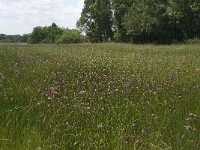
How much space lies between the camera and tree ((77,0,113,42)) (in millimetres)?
90875

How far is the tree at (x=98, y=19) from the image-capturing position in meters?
90.9

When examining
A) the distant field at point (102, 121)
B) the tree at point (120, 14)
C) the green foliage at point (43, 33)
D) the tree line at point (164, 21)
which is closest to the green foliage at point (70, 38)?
the green foliage at point (43, 33)

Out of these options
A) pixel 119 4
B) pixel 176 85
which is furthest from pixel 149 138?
pixel 119 4

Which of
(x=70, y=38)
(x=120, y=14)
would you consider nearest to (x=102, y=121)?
(x=120, y=14)

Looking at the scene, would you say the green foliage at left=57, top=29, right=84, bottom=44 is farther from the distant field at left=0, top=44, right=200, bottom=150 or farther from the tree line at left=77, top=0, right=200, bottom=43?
the distant field at left=0, top=44, right=200, bottom=150

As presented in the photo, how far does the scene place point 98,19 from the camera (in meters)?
91.9

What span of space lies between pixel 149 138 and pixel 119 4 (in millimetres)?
76478

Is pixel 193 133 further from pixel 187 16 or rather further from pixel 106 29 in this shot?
pixel 106 29

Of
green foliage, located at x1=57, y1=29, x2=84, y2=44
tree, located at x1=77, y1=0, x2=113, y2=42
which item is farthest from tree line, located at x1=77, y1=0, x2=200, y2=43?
green foliage, located at x1=57, y1=29, x2=84, y2=44

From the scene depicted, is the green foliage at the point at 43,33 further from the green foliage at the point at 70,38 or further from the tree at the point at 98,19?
the tree at the point at 98,19

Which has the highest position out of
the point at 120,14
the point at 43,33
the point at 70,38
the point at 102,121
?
the point at 120,14

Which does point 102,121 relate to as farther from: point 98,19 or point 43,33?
point 43,33

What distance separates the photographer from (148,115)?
4914mm

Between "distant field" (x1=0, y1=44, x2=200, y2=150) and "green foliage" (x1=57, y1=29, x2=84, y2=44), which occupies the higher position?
"distant field" (x1=0, y1=44, x2=200, y2=150)
